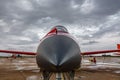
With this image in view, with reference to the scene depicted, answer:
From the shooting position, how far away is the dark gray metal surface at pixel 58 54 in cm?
587

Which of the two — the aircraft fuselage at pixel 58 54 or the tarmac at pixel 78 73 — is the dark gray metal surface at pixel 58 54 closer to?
the aircraft fuselage at pixel 58 54

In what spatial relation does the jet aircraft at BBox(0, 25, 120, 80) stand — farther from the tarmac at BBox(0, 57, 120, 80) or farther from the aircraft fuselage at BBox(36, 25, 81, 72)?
the tarmac at BBox(0, 57, 120, 80)

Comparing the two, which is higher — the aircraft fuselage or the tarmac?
the aircraft fuselage

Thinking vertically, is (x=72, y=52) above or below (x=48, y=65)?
above

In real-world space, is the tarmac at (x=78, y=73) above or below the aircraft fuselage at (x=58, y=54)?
below

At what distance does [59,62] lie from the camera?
19.0ft

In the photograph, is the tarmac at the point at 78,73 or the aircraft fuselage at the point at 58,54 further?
the tarmac at the point at 78,73

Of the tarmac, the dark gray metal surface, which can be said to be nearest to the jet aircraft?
the dark gray metal surface

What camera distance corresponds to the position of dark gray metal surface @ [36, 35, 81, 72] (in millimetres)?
5867

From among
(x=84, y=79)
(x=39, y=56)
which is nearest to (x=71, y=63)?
(x=39, y=56)

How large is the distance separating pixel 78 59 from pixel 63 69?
944 mm

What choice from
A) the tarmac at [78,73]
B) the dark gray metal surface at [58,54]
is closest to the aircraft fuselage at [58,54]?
the dark gray metal surface at [58,54]

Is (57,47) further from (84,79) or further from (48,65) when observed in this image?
(84,79)

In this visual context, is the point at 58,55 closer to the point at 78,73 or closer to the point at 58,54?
the point at 58,54
